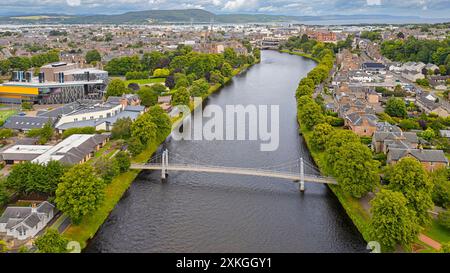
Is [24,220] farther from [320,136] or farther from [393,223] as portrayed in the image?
[320,136]

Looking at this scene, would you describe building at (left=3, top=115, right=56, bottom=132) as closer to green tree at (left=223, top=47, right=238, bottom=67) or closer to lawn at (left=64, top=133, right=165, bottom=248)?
lawn at (left=64, top=133, right=165, bottom=248)

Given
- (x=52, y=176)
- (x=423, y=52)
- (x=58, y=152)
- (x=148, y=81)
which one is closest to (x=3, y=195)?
(x=52, y=176)

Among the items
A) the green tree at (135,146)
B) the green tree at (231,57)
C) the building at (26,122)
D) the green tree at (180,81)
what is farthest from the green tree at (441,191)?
the green tree at (231,57)

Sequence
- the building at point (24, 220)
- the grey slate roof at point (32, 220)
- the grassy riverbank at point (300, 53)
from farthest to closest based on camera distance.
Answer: the grassy riverbank at point (300, 53) → the grey slate roof at point (32, 220) → the building at point (24, 220)

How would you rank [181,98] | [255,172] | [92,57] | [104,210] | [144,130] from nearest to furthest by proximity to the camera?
[104,210]
[255,172]
[144,130]
[181,98]
[92,57]

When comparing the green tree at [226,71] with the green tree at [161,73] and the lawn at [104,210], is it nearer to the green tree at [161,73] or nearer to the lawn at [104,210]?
the green tree at [161,73]

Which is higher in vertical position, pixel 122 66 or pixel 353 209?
pixel 122 66
